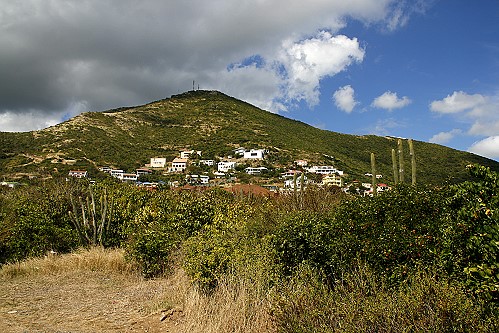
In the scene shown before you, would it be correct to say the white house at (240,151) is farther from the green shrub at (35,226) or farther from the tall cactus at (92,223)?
the green shrub at (35,226)

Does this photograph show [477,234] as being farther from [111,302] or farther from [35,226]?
[35,226]

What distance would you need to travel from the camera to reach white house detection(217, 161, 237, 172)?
61.8 m

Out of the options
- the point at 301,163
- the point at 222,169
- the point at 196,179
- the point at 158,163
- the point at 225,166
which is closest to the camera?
the point at 196,179

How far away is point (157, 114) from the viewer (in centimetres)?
8094

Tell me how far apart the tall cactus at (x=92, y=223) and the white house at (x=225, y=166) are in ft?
162

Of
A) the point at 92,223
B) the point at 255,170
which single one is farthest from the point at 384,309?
the point at 255,170

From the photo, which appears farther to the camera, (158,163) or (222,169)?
(222,169)

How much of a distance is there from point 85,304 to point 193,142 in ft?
206

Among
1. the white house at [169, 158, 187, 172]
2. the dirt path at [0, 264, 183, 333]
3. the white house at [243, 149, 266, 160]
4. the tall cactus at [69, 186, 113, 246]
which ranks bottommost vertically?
the dirt path at [0, 264, 183, 333]

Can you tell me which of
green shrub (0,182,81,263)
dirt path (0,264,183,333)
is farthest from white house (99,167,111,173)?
dirt path (0,264,183,333)

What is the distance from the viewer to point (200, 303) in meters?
5.66

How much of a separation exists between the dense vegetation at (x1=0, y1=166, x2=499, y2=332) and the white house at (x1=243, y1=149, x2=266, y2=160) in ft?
166

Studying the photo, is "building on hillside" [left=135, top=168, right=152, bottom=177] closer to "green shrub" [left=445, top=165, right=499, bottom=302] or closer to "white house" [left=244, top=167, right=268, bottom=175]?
"white house" [left=244, top=167, right=268, bottom=175]

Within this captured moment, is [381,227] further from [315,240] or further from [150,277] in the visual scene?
[150,277]
